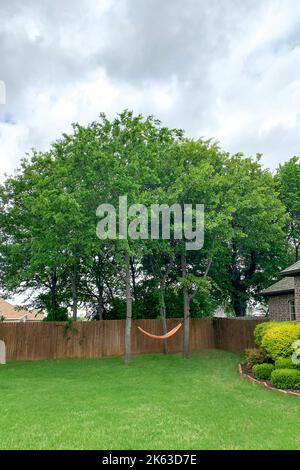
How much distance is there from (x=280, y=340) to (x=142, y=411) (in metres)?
5.27

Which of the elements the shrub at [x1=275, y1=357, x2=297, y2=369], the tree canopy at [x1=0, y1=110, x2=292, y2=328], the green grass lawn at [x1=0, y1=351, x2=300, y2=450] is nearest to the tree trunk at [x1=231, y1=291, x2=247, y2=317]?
the tree canopy at [x1=0, y1=110, x2=292, y2=328]

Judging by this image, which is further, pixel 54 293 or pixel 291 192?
pixel 291 192

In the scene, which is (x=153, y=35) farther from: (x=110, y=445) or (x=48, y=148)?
(x=110, y=445)

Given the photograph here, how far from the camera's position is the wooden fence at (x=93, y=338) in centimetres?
1555

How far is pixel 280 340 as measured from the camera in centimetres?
1056

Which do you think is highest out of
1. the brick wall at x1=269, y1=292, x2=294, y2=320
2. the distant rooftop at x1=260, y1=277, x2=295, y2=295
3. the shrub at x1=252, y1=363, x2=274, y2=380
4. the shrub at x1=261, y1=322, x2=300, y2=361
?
the distant rooftop at x1=260, y1=277, x2=295, y2=295

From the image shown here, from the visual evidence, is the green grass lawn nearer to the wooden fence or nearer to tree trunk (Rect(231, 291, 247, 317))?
the wooden fence

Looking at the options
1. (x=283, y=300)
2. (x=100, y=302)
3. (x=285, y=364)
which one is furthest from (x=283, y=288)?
(x=100, y=302)

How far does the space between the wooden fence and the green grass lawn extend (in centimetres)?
314

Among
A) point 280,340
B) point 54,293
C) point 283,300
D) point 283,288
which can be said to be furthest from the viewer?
point 54,293

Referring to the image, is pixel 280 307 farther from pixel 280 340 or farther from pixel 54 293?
pixel 54 293

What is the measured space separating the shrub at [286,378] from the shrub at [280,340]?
3.83 feet

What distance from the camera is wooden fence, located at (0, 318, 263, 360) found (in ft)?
51.0

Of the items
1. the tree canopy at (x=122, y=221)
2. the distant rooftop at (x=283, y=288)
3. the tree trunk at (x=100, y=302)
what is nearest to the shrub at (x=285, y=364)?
the tree canopy at (x=122, y=221)
